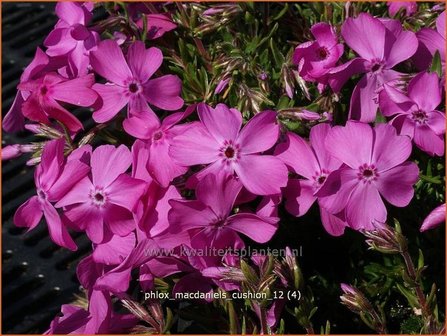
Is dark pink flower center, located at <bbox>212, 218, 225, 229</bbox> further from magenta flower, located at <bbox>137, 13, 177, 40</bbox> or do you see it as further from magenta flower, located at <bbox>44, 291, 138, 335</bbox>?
magenta flower, located at <bbox>137, 13, 177, 40</bbox>

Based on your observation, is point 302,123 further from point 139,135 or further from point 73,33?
point 73,33

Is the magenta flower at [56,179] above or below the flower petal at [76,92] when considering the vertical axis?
below

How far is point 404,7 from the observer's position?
4.43 ft

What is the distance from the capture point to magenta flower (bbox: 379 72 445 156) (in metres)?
0.98

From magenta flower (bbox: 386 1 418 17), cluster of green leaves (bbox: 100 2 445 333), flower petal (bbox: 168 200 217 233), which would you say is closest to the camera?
flower petal (bbox: 168 200 217 233)

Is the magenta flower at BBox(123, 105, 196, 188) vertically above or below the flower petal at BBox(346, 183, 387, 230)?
above

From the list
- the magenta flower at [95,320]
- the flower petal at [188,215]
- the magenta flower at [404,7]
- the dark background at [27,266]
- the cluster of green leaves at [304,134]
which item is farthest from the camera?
the dark background at [27,266]

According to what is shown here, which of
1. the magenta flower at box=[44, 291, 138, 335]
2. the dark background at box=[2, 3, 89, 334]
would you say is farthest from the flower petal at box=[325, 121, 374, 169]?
the dark background at box=[2, 3, 89, 334]

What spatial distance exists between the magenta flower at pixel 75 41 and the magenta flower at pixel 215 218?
30 cm

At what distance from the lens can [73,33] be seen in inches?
42.4

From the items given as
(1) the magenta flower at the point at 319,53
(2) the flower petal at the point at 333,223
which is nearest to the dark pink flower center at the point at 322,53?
(1) the magenta flower at the point at 319,53

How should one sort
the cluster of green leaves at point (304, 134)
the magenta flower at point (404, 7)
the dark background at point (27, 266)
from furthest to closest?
the dark background at point (27, 266) < the magenta flower at point (404, 7) < the cluster of green leaves at point (304, 134)

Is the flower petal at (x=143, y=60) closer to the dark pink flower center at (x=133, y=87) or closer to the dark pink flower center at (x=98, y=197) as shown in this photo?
the dark pink flower center at (x=133, y=87)

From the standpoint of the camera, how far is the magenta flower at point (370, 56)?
1043 mm
